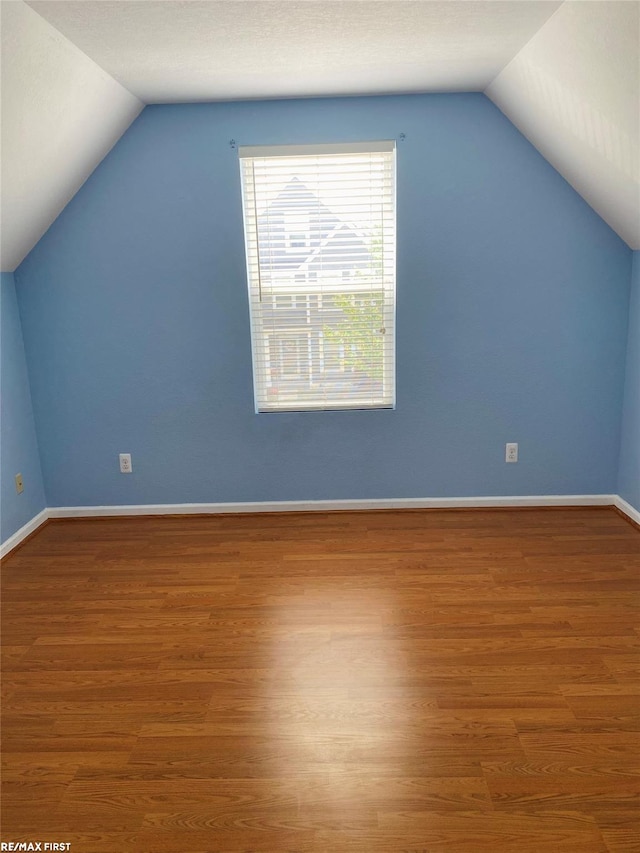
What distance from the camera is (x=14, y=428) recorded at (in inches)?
141

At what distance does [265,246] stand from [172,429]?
3.90 feet

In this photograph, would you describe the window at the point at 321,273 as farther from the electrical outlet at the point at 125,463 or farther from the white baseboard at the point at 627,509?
the white baseboard at the point at 627,509

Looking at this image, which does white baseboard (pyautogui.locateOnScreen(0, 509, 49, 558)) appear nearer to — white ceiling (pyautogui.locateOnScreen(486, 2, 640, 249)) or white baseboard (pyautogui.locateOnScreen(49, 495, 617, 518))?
white baseboard (pyautogui.locateOnScreen(49, 495, 617, 518))

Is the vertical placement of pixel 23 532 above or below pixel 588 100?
below

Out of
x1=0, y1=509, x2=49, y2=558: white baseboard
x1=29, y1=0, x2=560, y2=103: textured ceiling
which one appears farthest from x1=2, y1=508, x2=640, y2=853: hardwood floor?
x1=29, y1=0, x2=560, y2=103: textured ceiling

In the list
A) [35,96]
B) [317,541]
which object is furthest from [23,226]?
[317,541]

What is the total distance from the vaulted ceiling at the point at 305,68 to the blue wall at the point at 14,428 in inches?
13.2

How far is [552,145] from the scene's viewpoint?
320 centimetres

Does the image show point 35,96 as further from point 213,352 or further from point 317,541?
point 317,541

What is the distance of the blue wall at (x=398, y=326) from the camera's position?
341 cm

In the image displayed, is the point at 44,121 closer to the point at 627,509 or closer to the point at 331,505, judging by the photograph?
the point at 331,505

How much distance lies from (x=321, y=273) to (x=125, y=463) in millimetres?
1613

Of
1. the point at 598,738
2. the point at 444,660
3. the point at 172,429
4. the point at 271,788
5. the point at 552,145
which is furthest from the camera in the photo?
the point at 172,429

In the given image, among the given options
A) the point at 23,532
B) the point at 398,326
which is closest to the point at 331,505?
the point at 398,326
